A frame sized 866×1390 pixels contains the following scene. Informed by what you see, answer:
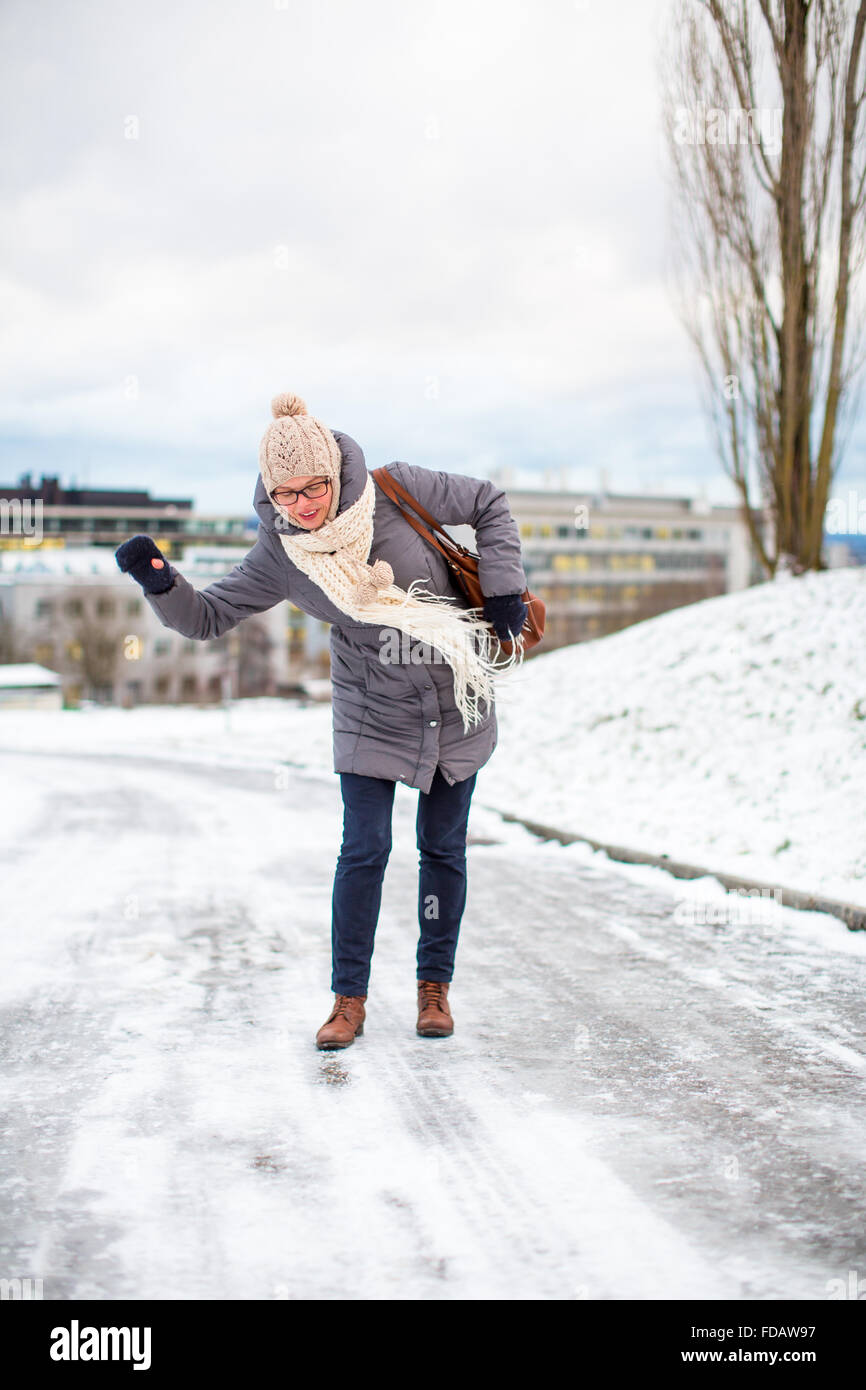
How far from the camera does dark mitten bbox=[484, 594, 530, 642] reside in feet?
11.3

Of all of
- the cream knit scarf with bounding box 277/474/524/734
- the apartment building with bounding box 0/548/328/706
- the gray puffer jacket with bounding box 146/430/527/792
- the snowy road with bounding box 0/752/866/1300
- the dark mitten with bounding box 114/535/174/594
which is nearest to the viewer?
the snowy road with bounding box 0/752/866/1300

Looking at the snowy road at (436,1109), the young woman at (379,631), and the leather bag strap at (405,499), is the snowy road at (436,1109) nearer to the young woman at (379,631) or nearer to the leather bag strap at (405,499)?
the young woman at (379,631)

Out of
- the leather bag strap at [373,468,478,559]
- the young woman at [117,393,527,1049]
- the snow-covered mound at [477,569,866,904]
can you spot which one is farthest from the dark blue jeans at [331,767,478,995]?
the leather bag strap at [373,468,478,559]

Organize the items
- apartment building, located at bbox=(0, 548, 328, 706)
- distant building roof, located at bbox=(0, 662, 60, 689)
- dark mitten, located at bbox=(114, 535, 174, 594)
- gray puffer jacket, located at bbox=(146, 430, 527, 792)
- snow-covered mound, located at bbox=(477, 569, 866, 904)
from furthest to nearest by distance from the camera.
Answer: apartment building, located at bbox=(0, 548, 328, 706) → distant building roof, located at bbox=(0, 662, 60, 689) → snow-covered mound, located at bbox=(477, 569, 866, 904) → gray puffer jacket, located at bbox=(146, 430, 527, 792) → dark mitten, located at bbox=(114, 535, 174, 594)

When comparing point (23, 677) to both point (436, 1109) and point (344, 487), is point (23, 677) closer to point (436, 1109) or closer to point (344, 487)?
point (344, 487)

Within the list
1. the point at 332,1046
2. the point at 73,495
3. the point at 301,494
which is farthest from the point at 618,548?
the point at 332,1046

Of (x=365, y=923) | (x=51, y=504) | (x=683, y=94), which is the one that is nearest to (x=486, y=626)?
(x=365, y=923)

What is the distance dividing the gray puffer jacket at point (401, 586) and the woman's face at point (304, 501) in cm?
9

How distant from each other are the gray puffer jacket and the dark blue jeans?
0.32 ft

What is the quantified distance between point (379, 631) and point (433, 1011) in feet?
4.14

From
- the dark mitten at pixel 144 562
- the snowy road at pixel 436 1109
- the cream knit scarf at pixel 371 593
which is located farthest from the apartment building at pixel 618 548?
the dark mitten at pixel 144 562

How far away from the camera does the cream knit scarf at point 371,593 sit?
3320 mm

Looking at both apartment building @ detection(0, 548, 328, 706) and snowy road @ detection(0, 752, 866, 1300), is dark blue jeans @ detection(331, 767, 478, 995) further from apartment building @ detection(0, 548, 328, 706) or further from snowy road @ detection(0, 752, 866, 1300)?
apartment building @ detection(0, 548, 328, 706)

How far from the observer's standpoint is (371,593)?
3363 millimetres
